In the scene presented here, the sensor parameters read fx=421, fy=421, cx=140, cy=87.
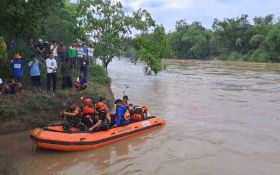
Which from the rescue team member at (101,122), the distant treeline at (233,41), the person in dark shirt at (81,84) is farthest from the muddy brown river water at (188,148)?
the distant treeline at (233,41)

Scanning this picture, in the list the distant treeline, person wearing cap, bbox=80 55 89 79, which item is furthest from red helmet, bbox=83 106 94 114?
the distant treeline

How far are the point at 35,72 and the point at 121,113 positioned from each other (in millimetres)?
3442

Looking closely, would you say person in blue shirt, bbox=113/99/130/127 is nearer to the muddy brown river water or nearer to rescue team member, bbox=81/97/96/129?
the muddy brown river water

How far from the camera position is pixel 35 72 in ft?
46.4

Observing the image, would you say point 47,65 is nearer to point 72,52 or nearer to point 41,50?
point 41,50

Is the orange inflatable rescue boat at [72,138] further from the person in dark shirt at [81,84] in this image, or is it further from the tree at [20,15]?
the person in dark shirt at [81,84]

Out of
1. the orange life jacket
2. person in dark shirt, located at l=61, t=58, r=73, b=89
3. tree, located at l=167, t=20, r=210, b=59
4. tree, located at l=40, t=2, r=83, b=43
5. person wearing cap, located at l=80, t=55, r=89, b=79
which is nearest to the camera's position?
the orange life jacket

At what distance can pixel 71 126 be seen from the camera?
11.7 meters

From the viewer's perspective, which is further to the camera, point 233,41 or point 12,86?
point 233,41

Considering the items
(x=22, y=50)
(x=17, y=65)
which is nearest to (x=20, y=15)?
(x=17, y=65)

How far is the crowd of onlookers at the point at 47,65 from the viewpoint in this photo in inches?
535

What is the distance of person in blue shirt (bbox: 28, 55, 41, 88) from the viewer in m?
14.1

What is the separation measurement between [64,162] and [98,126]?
1788mm

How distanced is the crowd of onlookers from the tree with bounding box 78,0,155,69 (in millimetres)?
5327
